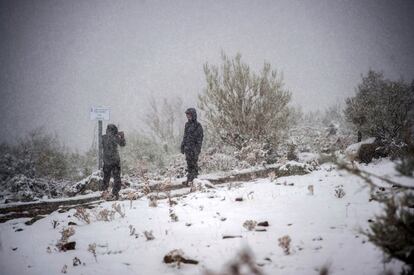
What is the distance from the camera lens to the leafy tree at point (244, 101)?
11492 millimetres

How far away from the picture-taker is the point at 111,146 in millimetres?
8188

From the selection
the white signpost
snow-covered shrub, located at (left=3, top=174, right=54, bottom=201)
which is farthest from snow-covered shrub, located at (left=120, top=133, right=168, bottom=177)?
snow-covered shrub, located at (left=3, top=174, right=54, bottom=201)

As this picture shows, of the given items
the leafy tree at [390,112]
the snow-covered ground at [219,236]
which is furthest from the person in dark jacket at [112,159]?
the leafy tree at [390,112]

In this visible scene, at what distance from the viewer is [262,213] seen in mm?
4469

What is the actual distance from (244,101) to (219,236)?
8550mm

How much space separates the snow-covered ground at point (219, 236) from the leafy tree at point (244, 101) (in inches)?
231

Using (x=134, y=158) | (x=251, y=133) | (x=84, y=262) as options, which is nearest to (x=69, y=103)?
(x=134, y=158)

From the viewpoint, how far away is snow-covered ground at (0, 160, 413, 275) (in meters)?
2.81

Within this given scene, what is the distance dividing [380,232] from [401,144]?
7.36 m

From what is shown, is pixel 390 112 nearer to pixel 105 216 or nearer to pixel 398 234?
pixel 398 234

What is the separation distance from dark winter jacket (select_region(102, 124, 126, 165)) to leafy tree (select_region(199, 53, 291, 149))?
4.14 meters

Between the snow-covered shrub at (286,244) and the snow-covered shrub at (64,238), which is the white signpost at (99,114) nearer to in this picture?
the snow-covered shrub at (64,238)

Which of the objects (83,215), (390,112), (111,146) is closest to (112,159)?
(111,146)

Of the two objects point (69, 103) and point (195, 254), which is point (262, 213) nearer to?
point (195, 254)
